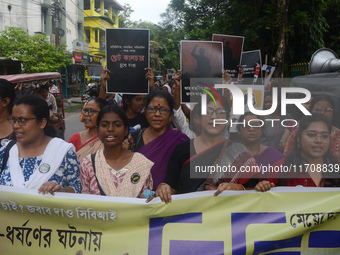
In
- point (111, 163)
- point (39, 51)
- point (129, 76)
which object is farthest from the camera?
point (39, 51)

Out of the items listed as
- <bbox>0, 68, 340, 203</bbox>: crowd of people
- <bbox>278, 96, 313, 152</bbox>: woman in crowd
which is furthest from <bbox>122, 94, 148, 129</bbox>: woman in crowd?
<bbox>278, 96, 313, 152</bbox>: woman in crowd

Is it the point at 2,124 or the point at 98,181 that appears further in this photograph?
the point at 2,124

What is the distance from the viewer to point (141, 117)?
3.92 meters

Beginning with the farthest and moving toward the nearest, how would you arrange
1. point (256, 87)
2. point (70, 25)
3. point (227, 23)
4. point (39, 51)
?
1. point (70, 25)
2. point (39, 51)
3. point (227, 23)
4. point (256, 87)

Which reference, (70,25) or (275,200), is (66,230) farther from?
(70,25)

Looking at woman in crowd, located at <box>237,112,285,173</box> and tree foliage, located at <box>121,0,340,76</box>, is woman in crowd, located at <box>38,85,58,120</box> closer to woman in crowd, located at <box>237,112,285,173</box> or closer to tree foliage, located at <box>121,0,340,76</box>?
tree foliage, located at <box>121,0,340,76</box>

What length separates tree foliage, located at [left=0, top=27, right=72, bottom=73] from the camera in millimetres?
15031

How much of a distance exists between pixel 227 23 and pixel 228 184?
31.1 ft

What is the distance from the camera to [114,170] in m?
2.42

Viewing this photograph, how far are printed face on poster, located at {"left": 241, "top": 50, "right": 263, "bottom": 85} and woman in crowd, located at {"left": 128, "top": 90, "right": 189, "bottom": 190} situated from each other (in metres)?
2.18

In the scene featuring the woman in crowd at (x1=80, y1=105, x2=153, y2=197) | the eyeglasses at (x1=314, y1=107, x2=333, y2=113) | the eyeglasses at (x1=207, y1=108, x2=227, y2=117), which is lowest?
the woman in crowd at (x1=80, y1=105, x2=153, y2=197)

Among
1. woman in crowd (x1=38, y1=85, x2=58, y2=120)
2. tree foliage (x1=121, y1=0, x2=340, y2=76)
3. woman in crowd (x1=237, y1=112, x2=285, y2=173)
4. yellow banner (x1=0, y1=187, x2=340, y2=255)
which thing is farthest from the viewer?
tree foliage (x1=121, y1=0, x2=340, y2=76)

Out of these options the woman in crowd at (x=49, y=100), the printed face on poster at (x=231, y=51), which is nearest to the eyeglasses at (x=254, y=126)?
the printed face on poster at (x=231, y=51)

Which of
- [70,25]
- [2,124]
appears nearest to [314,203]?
[2,124]
